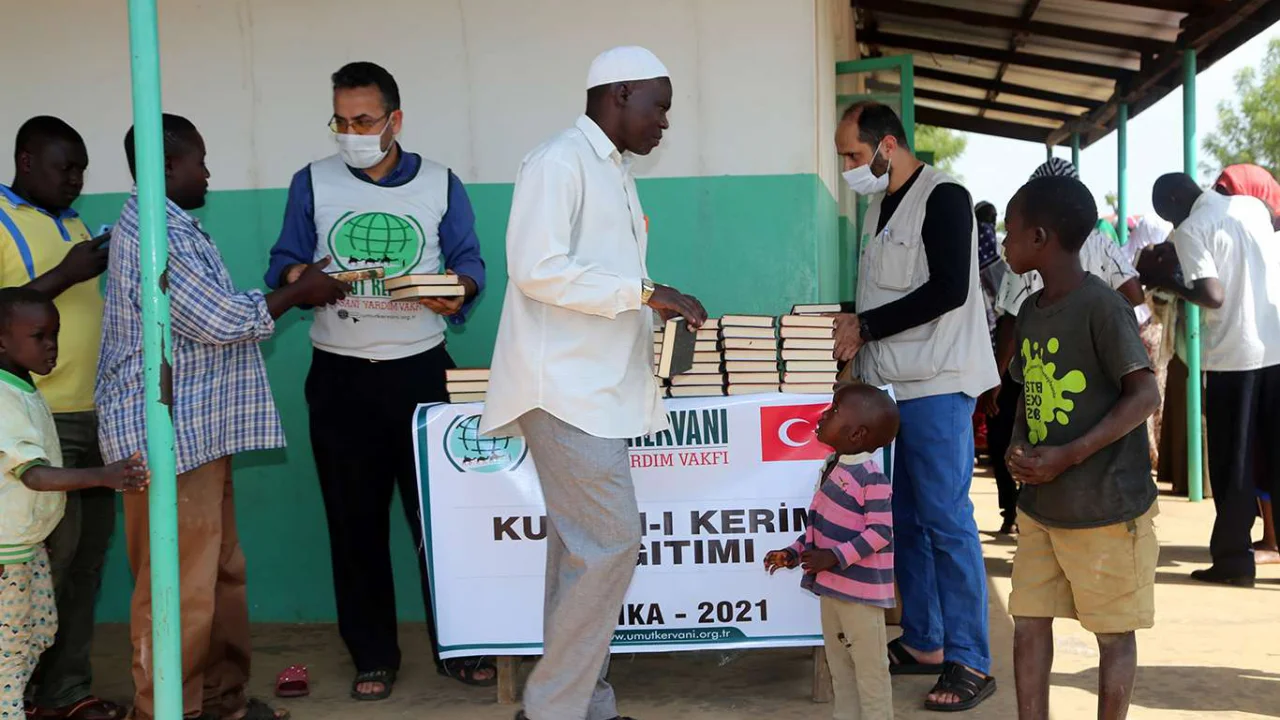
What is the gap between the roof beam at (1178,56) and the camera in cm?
806

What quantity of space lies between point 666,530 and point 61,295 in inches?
86.0

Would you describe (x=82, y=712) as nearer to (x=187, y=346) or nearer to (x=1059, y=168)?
(x=187, y=346)

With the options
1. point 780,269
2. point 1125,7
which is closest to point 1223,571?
point 780,269

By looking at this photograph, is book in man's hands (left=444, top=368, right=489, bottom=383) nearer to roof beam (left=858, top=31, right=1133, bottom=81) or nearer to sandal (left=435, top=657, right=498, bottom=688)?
sandal (left=435, top=657, right=498, bottom=688)

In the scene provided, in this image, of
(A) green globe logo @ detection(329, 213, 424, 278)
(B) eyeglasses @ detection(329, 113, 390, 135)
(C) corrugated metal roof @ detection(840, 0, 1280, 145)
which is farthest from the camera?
(C) corrugated metal roof @ detection(840, 0, 1280, 145)

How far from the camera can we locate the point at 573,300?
10.8 feet

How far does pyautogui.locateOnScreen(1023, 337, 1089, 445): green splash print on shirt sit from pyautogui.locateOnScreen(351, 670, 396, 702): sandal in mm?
2436

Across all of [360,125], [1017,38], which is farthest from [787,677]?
[1017,38]

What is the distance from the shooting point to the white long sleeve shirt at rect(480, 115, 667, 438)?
332 cm

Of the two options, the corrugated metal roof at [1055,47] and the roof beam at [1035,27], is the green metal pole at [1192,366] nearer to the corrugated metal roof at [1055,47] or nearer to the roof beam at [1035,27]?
the corrugated metal roof at [1055,47]

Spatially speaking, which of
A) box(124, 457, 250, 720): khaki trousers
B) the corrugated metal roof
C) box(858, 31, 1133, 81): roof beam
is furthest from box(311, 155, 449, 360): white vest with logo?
box(858, 31, 1133, 81): roof beam

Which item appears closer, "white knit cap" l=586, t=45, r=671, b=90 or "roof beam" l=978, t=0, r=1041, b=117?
"white knit cap" l=586, t=45, r=671, b=90

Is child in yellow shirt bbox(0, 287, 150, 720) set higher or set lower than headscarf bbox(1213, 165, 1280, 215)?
lower

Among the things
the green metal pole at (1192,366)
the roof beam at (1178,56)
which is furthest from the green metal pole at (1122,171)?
the green metal pole at (1192,366)
